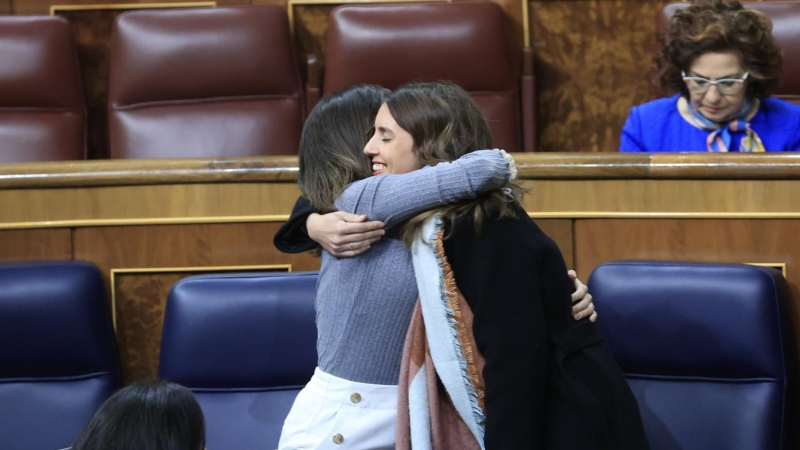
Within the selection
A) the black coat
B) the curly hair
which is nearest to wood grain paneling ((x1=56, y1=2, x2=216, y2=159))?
the curly hair

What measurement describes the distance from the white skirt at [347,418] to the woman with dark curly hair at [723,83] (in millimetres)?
765

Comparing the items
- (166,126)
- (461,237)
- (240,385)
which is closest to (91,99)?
(166,126)

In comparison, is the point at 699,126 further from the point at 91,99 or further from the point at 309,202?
the point at 91,99

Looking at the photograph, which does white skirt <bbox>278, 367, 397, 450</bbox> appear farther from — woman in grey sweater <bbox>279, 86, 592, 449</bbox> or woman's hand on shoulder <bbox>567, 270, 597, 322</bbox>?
woman's hand on shoulder <bbox>567, 270, 597, 322</bbox>

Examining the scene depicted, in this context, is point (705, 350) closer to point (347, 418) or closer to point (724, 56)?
point (347, 418)

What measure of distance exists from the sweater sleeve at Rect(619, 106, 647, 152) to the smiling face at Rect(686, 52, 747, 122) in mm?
102

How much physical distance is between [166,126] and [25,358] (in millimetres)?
604

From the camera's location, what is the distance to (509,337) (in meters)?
0.85

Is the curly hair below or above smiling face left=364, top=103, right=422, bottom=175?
above

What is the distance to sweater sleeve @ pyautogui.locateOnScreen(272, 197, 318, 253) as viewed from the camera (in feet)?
3.30

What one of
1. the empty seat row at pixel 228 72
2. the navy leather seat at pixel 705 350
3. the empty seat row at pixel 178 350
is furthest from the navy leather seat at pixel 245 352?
the empty seat row at pixel 228 72

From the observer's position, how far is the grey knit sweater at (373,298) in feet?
2.98

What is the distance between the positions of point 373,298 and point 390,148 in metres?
0.13

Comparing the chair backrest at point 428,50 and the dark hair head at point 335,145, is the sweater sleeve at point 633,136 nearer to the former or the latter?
the chair backrest at point 428,50
